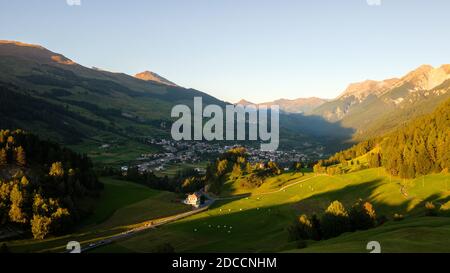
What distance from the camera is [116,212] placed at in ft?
378

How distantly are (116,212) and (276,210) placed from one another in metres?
45.9

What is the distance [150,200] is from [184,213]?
62.8 ft

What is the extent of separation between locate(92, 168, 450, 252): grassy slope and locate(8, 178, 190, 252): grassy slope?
38.5 ft

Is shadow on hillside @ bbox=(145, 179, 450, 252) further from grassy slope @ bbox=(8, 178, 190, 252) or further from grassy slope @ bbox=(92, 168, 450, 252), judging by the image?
grassy slope @ bbox=(8, 178, 190, 252)

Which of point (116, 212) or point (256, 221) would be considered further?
point (116, 212)

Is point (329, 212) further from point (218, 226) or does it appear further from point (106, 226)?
point (106, 226)

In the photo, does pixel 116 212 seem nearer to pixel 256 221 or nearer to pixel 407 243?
pixel 256 221

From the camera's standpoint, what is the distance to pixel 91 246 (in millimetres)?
80125

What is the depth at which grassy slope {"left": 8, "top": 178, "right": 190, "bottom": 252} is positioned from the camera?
85.7 metres

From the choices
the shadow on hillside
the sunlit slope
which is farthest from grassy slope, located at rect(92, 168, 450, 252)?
the sunlit slope

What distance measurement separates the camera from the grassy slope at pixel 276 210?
82113 mm

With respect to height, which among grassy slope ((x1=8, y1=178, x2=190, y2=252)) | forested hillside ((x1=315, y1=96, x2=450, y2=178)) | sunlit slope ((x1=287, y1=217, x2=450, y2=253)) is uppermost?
forested hillside ((x1=315, y1=96, x2=450, y2=178))

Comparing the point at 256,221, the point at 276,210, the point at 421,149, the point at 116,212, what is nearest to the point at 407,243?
the point at 256,221

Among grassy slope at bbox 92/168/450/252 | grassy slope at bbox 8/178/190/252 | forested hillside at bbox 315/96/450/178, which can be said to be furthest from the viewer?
forested hillside at bbox 315/96/450/178
